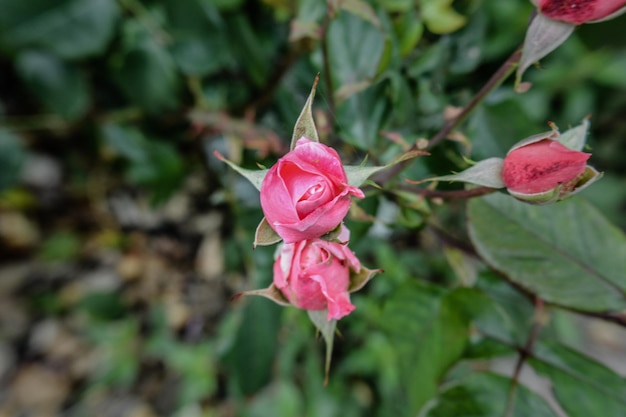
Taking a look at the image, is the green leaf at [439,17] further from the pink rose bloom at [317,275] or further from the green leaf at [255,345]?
the green leaf at [255,345]

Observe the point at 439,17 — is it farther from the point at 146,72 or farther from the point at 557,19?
the point at 146,72

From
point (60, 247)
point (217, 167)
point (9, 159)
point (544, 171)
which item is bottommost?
point (60, 247)

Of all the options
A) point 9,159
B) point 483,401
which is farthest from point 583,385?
point 9,159

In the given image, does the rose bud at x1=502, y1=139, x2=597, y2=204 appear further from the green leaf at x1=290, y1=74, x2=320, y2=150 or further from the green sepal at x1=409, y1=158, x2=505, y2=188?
the green leaf at x1=290, y1=74, x2=320, y2=150

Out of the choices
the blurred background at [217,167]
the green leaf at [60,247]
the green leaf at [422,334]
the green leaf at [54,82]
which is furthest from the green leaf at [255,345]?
the green leaf at [60,247]

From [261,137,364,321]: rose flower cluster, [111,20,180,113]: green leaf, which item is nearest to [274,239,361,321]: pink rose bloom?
[261,137,364,321]: rose flower cluster

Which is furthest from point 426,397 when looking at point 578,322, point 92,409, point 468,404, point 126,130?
point 578,322

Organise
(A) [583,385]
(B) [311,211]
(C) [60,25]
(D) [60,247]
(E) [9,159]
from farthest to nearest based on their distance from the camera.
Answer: (D) [60,247]
(E) [9,159]
(C) [60,25]
(A) [583,385]
(B) [311,211]

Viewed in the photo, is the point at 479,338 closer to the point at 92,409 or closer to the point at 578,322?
the point at 92,409
